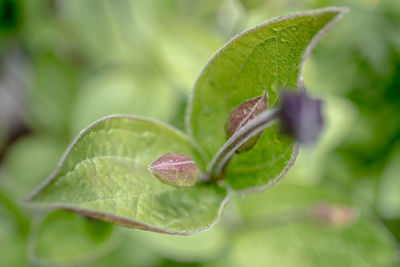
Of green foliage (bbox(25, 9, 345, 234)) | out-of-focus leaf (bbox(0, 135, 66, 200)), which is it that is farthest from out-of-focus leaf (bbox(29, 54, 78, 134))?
green foliage (bbox(25, 9, 345, 234))

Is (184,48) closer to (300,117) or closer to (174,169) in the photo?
(174,169)

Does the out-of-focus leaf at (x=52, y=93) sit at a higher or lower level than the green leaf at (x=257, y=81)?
lower

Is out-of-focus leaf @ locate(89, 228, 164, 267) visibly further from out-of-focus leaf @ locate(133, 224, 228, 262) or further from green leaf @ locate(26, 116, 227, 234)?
green leaf @ locate(26, 116, 227, 234)

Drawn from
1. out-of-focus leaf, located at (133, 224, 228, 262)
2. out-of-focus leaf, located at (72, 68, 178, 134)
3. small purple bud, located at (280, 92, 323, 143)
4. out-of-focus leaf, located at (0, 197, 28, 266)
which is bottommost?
out-of-focus leaf, located at (0, 197, 28, 266)

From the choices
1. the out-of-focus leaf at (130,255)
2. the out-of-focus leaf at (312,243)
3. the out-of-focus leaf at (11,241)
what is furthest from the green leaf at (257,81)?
the out-of-focus leaf at (11,241)

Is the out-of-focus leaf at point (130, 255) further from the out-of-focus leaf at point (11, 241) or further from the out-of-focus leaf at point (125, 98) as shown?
the out-of-focus leaf at point (125, 98)

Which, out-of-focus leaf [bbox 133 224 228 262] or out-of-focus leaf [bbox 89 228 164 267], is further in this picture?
out-of-focus leaf [bbox 89 228 164 267]
